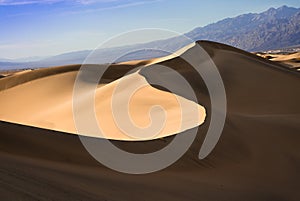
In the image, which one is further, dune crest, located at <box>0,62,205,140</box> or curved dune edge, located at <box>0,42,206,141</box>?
dune crest, located at <box>0,62,205,140</box>

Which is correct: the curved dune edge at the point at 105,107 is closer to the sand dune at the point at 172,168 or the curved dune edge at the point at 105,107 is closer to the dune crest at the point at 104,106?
the dune crest at the point at 104,106

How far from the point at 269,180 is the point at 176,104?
4.30m

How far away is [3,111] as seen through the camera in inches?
776

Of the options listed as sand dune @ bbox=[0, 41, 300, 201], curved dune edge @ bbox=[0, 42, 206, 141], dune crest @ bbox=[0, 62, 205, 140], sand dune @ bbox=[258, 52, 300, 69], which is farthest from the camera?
sand dune @ bbox=[258, 52, 300, 69]

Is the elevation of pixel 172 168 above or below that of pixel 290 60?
above

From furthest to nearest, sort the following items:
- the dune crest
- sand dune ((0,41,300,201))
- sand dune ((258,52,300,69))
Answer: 1. sand dune ((258,52,300,69))
2. the dune crest
3. sand dune ((0,41,300,201))

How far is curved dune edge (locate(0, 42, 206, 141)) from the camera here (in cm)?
921

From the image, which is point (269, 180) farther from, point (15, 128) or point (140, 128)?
point (15, 128)

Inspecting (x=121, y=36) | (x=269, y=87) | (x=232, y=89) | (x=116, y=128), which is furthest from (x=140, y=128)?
(x=269, y=87)

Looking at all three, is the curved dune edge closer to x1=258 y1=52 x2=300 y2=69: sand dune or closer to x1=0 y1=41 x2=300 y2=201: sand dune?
x1=0 y1=41 x2=300 y2=201: sand dune

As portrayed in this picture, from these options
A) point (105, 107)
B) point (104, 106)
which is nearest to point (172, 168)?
point (105, 107)

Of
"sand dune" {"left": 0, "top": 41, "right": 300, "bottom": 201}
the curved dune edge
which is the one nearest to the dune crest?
the curved dune edge

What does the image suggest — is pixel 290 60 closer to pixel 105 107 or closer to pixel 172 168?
Answer: pixel 105 107

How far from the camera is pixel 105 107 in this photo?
42.2ft
